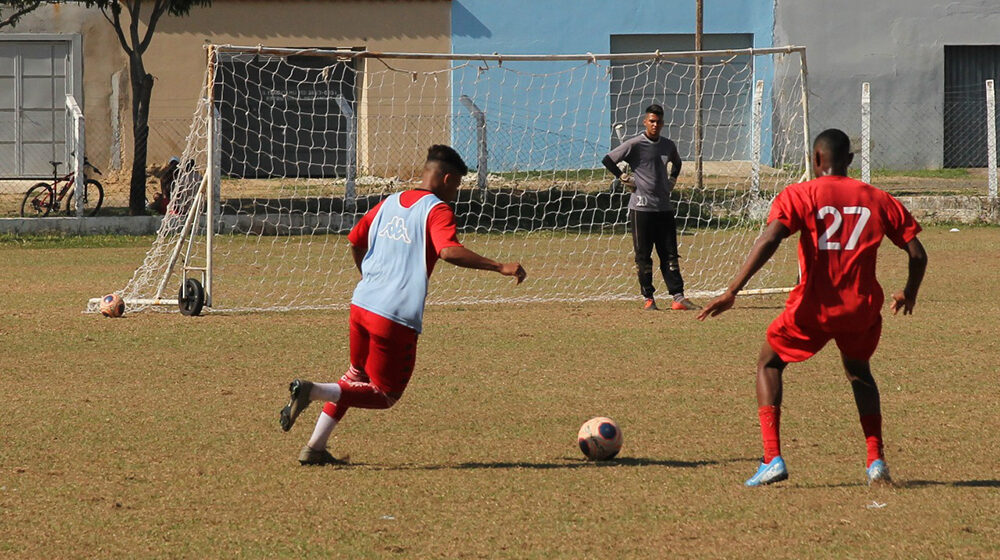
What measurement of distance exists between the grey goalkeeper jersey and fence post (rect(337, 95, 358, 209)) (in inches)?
351

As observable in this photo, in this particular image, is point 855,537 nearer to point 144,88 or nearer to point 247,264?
point 247,264

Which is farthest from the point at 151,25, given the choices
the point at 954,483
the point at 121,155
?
the point at 954,483

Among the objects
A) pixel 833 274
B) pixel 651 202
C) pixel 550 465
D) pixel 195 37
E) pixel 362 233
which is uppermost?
pixel 195 37

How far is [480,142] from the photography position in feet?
76.8

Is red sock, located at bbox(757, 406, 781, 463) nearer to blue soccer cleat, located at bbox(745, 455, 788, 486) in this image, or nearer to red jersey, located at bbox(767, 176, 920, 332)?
blue soccer cleat, located at bbox(745, 455, 788, 486)

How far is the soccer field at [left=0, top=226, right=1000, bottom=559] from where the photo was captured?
525 centimetres

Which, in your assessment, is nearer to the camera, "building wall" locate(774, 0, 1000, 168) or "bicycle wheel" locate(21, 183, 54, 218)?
"bicycle wheel" locate(21, 183, 54, 218)

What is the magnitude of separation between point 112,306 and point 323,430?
19.1ft

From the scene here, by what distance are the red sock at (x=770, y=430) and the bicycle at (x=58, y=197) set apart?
17.2 m

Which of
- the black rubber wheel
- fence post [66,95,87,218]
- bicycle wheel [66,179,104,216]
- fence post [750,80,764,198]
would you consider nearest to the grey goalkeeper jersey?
the black rubber wheel

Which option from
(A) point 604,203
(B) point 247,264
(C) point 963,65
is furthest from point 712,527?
(C) point 963,65

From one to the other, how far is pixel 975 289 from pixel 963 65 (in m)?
18.7

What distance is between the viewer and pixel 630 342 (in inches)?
411

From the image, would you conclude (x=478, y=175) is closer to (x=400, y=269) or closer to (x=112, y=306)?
(x=112, y=306)
